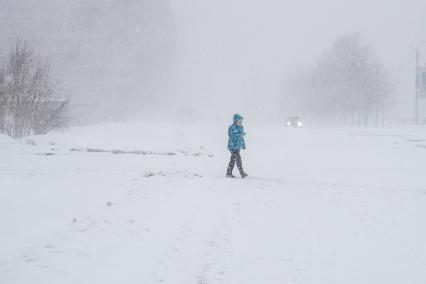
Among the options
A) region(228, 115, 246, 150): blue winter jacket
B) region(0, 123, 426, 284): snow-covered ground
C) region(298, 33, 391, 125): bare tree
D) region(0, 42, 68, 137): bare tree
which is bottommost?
region(0, 123, 426, 284): snow-covered ground

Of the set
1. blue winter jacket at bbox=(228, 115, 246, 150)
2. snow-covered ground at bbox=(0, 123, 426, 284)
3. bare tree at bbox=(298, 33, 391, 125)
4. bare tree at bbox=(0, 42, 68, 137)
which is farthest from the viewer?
bare tree at bbox=(298, 33, 391, 125)

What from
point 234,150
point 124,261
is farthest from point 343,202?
point 124,261

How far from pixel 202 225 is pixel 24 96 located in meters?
14.5

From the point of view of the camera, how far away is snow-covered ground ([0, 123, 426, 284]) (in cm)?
507

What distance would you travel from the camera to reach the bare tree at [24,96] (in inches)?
706

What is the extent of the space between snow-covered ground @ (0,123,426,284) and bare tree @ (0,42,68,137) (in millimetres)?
A: 5436

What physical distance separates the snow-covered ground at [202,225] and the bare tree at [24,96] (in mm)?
5436

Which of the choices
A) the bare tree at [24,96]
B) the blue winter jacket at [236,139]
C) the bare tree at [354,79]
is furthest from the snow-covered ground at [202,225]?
the bare tree at [354,79]

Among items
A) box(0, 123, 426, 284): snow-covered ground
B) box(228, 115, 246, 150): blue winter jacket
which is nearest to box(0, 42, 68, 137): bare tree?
box(0, 123, 426, 284): snow-covered ground

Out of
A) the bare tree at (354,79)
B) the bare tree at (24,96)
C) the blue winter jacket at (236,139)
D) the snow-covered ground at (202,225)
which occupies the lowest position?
the snow-covered ground at (202,225)

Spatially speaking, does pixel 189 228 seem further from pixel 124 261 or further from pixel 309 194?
pixel 309 194

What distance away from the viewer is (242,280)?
16.3 feet

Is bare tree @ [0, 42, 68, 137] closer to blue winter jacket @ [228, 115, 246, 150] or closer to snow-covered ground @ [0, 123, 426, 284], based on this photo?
snow-covered ground @ [0, 123, 426, 284]

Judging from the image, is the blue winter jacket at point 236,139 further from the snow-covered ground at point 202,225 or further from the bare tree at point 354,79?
the bare tree at point 354,79
